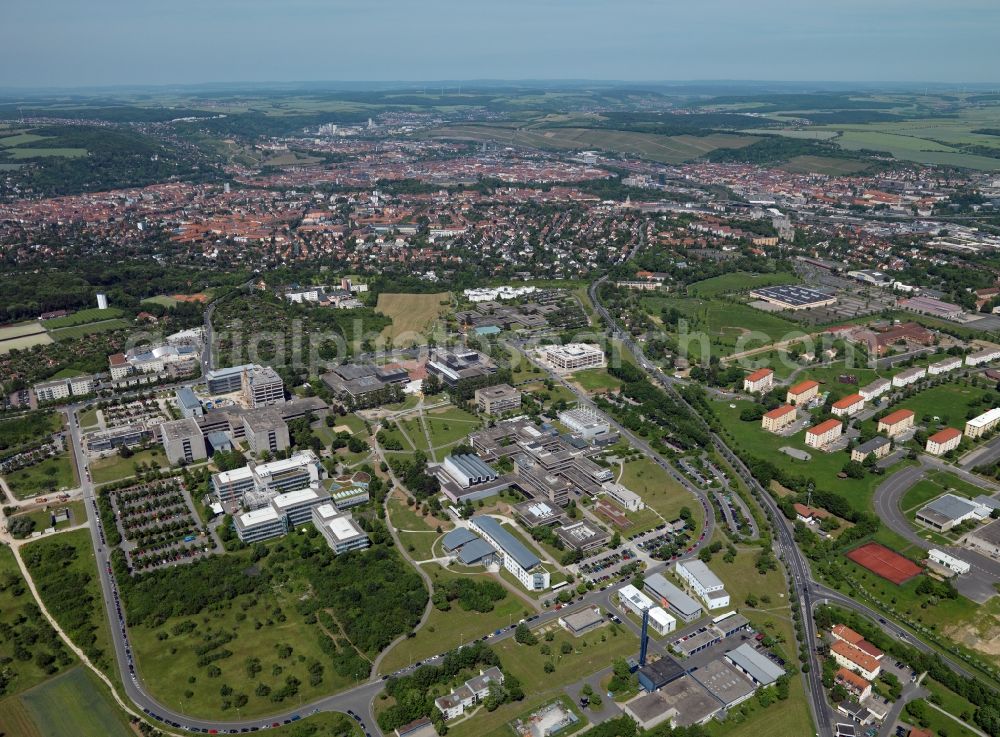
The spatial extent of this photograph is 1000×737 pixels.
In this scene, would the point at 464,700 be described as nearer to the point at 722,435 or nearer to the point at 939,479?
the point at 722,435

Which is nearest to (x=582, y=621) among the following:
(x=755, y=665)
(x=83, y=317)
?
(x=755, y=665)

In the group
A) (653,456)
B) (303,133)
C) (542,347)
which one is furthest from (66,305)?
(303,133)

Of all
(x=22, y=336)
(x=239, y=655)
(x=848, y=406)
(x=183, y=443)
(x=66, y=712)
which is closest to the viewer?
(x=66, y=712)

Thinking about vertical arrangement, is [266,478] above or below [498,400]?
below

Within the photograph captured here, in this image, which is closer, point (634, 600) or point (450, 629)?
point (450, 629)

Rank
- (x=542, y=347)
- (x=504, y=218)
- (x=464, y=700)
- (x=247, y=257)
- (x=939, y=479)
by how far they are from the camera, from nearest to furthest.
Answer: (x=464, y=700) → (x=939, y=479) → (x=542, y=347) → (x=247, y=257) → (x=504, y=218)

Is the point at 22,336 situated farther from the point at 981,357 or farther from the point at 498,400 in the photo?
the point at 981,357

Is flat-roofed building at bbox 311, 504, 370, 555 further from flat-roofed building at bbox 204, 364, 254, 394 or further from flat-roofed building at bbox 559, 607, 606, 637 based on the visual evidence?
flat-roofed building at bbox 204, 364, 254, 394
